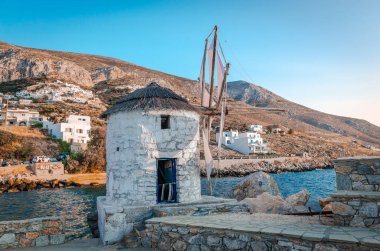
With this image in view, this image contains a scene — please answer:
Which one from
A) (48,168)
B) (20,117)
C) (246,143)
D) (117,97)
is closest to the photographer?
(48,168)

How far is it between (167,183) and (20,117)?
2348 inches

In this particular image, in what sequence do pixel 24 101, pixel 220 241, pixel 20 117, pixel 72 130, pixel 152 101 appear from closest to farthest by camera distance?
1. pixel 220 241
2. pixel 152 101
3. pixel 72 130
4. pixel 20 117
5. pixel 24 101

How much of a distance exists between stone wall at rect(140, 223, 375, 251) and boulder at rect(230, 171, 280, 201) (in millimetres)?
10583

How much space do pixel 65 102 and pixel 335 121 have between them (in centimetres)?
14174

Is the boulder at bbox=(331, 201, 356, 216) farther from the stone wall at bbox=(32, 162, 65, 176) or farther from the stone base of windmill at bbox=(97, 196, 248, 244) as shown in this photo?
the stone wall at bbox=(32, 162, 65, 176)

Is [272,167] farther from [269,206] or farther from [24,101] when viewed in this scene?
[24,101]

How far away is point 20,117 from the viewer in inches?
2366

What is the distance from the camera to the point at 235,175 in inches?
1911

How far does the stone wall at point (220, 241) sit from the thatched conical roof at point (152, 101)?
12.1 feet

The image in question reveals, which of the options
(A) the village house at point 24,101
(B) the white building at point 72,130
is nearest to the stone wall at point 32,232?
(B) the white building at point 72,130

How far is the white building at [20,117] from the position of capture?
59.4m

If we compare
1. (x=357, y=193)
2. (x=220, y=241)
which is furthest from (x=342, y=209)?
(x=220, y=241)

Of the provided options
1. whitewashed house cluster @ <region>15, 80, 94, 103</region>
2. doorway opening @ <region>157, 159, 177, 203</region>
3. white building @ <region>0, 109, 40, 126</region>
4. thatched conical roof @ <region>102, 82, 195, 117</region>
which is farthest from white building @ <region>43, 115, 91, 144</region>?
thatched conical roof @ <region>102, 82, 195, 117</region>

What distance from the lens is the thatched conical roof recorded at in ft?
31.7
